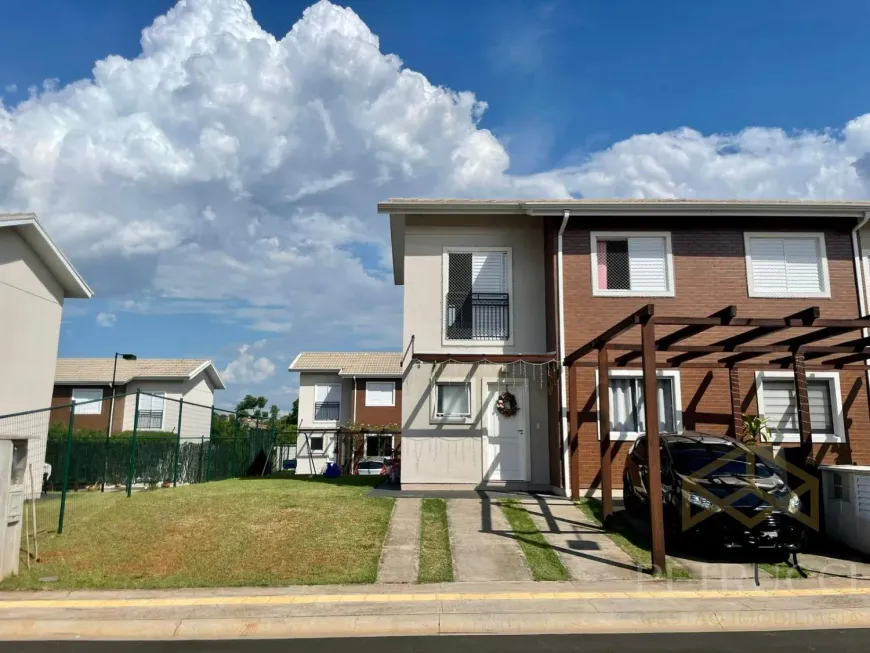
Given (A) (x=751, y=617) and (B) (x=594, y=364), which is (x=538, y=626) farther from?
(B) (x=594, y=364)

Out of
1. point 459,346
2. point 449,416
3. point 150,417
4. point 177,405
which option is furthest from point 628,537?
point 177,405

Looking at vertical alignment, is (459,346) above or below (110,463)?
above

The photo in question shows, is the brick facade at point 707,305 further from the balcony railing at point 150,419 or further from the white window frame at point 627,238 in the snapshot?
the balcony railing at point 150,419

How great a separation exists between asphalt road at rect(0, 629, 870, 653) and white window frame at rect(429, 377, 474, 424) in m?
7.69

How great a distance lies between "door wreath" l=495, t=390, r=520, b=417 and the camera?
1403 cm

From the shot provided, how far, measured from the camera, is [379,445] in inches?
1137

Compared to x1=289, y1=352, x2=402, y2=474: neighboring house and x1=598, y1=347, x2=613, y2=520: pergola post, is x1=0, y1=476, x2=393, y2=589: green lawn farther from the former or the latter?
x1=289, y1=352, x2=402, y2=474: neighboring house

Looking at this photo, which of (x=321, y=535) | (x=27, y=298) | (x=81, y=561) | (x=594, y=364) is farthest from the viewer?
(x=27, y=298)

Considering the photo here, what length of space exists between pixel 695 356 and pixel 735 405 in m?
1.35

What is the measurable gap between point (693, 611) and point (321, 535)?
527cm

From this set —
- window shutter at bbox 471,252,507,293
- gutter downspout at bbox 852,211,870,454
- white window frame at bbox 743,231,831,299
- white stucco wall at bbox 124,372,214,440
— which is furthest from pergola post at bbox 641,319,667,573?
white stucco wall at bbox 124,372,214,440

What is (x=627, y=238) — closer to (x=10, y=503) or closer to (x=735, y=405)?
(x=735, y=405)

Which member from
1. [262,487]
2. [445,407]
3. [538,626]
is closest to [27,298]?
[262,487]

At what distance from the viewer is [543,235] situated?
14.7 metres
